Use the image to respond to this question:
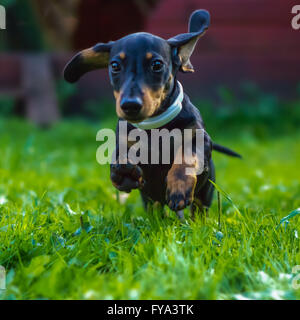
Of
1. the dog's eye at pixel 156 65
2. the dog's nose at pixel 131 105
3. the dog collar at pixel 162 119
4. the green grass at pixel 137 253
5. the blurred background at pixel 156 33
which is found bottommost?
the green grass at pixel 137 253

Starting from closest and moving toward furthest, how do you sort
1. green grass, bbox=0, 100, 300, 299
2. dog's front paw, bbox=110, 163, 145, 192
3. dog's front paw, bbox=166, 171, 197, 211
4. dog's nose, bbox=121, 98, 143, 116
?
green grass, bbox=0, 100, 300, 299 < dog's nose, bbox=121, 98, 143, 116 < dog's front paw, bbox=166, 171, 197, 211 < dog's front paw, bbox=110, 163, 145, 192

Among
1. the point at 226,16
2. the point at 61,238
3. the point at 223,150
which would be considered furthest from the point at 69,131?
the point at 61,238

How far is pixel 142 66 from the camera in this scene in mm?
1957

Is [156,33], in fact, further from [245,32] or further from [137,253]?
[137,253]

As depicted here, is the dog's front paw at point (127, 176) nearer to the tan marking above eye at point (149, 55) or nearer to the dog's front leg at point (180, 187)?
the dog's front leg at point (180, 187)

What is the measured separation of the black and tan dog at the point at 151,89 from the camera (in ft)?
6.28

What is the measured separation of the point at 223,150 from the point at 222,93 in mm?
5605

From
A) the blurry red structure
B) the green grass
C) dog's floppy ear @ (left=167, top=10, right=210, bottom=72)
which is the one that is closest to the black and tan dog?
dog's floppy ear @ (left=167, top=10, right=210, bottom=72)

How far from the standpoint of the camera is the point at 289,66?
29.3 feet

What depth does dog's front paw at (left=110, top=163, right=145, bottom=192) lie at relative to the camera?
2.05 metres

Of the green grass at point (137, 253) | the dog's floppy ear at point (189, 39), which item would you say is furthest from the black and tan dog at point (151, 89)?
the green grass at point (137, 253)

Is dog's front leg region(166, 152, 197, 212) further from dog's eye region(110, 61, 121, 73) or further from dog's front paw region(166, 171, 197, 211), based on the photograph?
dog's eye region(110, 61, 121, 73)

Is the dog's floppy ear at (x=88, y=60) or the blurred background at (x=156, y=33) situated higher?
the blurred background at (x=156, y=33)

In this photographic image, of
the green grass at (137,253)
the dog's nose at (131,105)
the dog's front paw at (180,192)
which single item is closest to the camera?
the green grass at (137,253)
